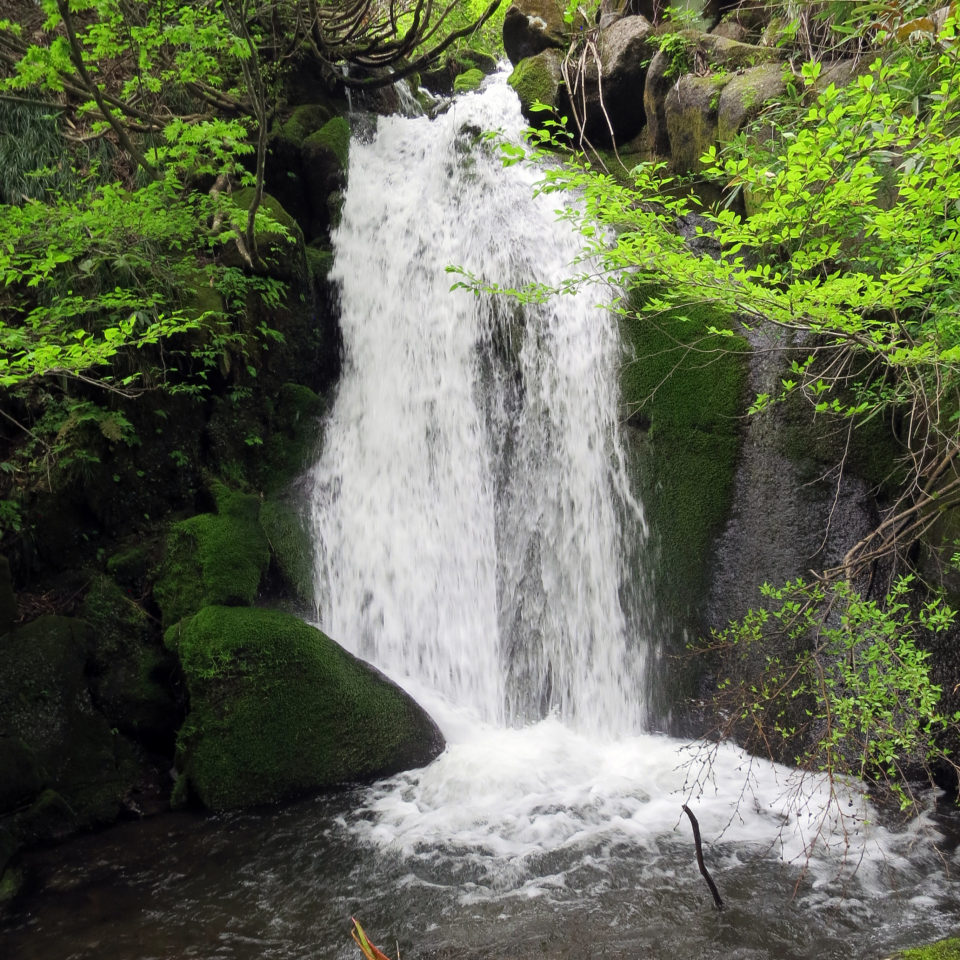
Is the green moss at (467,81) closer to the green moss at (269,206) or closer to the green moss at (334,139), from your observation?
the green moss at (334,139)

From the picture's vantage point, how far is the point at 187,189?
8.27m

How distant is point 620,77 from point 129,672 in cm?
885

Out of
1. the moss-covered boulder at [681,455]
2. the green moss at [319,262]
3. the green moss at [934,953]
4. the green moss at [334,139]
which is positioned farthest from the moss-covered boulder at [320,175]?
the green moss at [934,953]

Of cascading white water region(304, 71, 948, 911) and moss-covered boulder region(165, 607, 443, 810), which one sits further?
moss-covered boulder region(165, 607, 443, 810)

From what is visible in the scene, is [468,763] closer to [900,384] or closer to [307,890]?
[307,890]

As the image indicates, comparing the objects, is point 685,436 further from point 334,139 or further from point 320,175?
point 334,139

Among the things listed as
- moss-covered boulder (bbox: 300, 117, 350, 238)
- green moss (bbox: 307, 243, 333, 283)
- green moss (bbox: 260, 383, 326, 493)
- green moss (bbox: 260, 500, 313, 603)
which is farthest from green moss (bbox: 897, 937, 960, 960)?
moss-covered boulder (bbox: 300, 117, 350, 238)

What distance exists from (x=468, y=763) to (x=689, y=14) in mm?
8607

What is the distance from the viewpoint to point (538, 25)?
33.9ft

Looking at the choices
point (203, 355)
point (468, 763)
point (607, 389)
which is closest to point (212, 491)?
point (203, 355)

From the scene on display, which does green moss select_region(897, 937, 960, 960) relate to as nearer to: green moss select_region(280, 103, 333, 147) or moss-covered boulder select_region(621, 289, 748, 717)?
moss-covered boulder select_region(621, 289, 748, 717)

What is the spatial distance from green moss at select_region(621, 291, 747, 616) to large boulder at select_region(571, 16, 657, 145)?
367 centimetres

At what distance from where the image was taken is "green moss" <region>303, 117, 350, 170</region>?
959cm

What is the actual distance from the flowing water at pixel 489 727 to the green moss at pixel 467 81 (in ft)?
9.81
